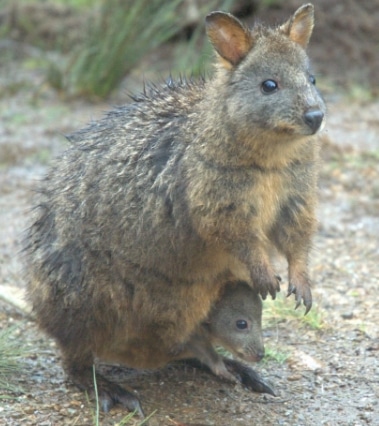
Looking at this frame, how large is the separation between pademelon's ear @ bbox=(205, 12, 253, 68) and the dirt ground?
1.88 meters

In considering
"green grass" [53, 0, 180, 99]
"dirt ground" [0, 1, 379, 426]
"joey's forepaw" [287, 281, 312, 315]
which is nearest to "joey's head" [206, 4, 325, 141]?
"joey's forepaw" [287, 281, 312, 315]

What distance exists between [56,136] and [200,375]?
5266mm

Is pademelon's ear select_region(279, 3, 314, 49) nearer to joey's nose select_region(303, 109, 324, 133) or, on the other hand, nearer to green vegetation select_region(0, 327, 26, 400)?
joey's nose select_region(303, 109, 324, 133)

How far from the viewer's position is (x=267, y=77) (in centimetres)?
476

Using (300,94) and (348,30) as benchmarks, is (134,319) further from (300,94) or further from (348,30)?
(348,30)

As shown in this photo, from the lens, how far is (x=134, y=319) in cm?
512

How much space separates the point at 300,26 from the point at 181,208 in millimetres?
1179

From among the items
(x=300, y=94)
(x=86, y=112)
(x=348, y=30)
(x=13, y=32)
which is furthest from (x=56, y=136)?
(x=300, y=94)

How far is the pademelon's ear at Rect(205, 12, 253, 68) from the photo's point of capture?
4.89 m

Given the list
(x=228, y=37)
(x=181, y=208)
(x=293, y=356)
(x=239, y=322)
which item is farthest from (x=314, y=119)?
(x=293, y=356)

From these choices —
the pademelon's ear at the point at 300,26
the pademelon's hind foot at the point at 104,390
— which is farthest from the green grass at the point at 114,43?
the pademelon's hind foot at the point at 104,390

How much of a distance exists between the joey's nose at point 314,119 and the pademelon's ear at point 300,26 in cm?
65

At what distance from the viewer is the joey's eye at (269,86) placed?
4.71 m

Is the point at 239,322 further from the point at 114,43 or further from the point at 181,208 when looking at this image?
the point at 114,43
